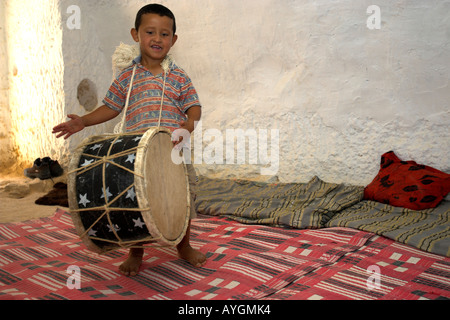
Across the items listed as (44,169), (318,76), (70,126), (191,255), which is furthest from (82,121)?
(44,169)

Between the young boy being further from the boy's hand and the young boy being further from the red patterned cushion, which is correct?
the red patterned cushion

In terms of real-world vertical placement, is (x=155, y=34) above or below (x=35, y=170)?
above

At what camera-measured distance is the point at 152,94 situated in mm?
2027

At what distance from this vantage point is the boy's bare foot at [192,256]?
78.8 inches

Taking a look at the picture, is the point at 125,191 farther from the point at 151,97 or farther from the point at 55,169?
the point at 55,169

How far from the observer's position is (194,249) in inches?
82.0

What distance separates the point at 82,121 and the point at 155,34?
1.74 ft

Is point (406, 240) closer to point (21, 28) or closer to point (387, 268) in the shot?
point (387, 268)

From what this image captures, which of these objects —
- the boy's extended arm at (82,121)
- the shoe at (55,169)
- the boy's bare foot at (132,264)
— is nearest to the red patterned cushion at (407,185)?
the boy's bare foot at (132,264)

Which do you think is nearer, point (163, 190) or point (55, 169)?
point (163, 190)

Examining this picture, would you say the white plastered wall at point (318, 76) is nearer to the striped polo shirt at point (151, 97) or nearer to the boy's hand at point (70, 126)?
the striped polo shirt at point (151, 97)

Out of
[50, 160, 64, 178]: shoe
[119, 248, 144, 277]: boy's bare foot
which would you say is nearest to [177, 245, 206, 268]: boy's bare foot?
[119, 248, 144, 277]: boy's bare foot

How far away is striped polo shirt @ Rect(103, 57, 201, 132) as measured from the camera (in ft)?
6.61
